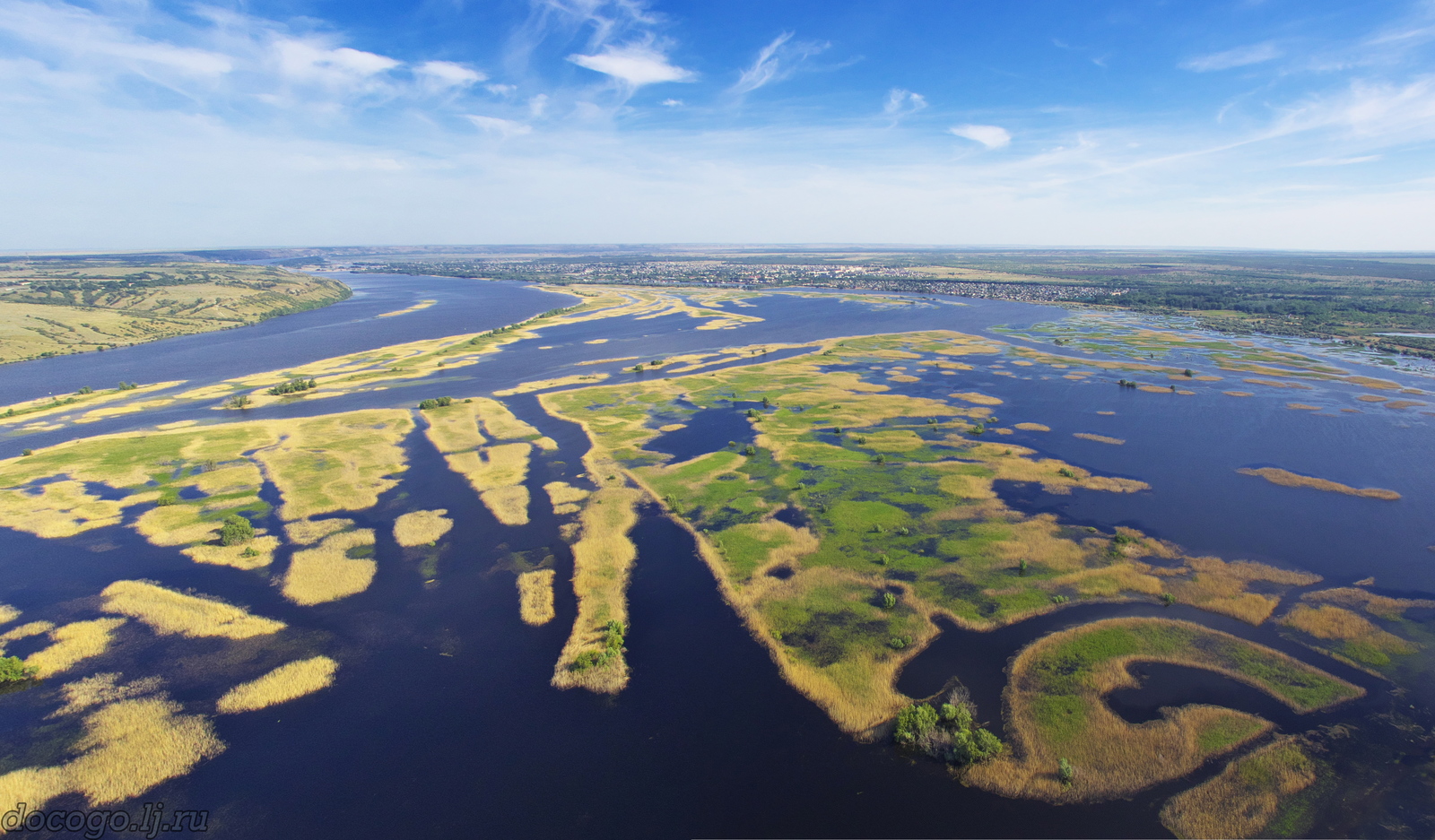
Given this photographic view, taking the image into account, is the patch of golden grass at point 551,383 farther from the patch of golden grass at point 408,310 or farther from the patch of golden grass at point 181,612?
the patch of golden grass at point 408,310

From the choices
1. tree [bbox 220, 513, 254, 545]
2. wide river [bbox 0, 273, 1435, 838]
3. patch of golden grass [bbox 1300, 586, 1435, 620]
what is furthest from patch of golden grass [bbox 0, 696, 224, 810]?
patch of golden grass [bbox 1300, 586, 1435, 620]

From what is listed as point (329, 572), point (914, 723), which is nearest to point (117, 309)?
point (329, 572)

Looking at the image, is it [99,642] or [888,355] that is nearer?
[99,642]

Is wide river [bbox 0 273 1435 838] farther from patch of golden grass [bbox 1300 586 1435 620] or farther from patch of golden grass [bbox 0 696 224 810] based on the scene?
patch of golden grass [bbox 1300 586 1435 620]

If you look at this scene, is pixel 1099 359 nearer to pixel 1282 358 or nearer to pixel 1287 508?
pixel 1282 358

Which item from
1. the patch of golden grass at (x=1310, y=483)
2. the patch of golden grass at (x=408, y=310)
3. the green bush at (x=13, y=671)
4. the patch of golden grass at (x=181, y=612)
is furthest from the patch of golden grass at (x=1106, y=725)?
the patch of golden grass at (x=408, y=310)

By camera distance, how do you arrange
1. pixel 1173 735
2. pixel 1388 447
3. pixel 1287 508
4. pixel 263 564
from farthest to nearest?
pixel 1388 447 → pixel 1287 508 → pixel 263 564 → pixel 1173 735

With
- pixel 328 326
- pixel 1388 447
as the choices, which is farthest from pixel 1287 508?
pixel 328 326
